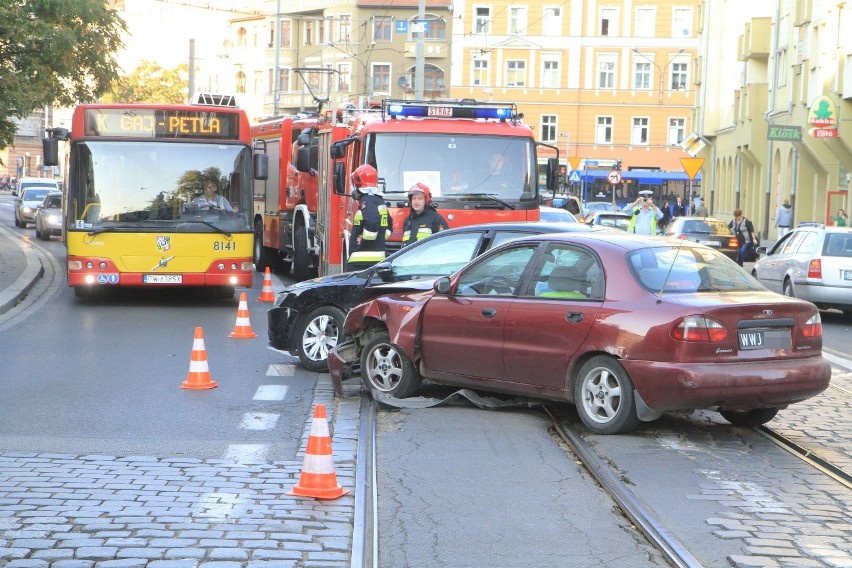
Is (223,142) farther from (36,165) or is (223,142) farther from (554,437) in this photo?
(36,165)

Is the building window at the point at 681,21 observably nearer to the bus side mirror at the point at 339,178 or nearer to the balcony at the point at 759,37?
the balcony at the point at 759,37

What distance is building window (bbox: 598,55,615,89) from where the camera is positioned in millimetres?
83625

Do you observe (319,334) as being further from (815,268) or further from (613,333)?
(815,268)

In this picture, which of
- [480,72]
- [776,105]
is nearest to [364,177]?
[776,105]

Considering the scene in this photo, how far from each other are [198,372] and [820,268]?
11731mm

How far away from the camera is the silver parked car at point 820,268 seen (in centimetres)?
2009

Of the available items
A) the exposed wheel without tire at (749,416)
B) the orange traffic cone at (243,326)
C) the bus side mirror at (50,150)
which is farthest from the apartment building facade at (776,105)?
the exposed wheel without tire at (749,416)

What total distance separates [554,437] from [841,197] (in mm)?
34665

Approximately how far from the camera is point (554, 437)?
9430mm

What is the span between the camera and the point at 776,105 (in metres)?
49.7

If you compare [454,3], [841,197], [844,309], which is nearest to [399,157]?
[844,309]

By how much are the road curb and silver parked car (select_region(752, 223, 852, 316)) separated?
1186 centimetres

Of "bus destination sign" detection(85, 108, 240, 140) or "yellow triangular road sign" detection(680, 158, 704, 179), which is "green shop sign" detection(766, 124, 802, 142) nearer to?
"yellow triangular road sign" detection(680, 158, 704, 179)

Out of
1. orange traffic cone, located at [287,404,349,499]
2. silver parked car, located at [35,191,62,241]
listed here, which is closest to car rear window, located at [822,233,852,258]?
orange traffic cone, located at [287,404,349,499]
